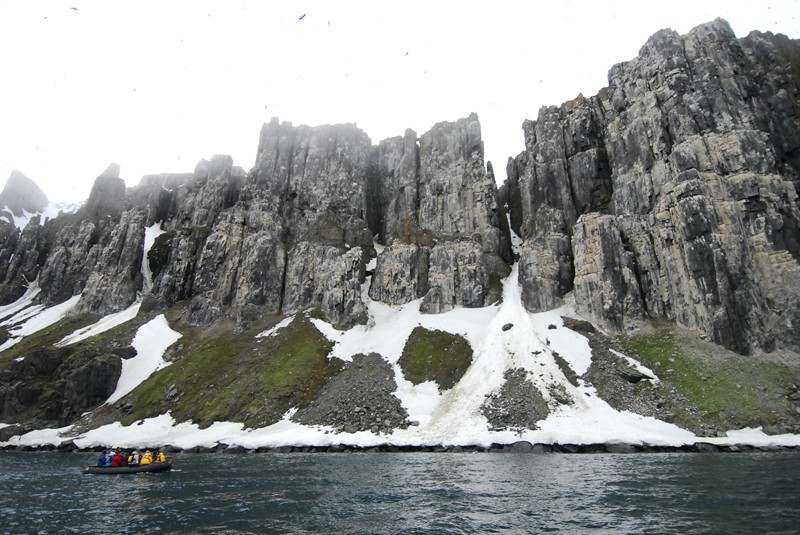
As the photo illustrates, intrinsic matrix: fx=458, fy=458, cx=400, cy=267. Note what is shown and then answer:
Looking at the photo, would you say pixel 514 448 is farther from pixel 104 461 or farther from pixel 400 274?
pixel 400 274

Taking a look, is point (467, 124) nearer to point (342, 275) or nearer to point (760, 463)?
point (342, 275)

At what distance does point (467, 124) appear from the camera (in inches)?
5305

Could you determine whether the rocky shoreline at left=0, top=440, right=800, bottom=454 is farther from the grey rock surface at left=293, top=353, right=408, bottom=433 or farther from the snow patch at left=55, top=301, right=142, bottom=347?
the snow patch at left=55, top=301, right=142, bottom=347

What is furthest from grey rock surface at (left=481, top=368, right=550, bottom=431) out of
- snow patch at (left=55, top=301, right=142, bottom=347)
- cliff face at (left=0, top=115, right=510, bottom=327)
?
snow patch at (left=55, top=301, right=142, bottom=347)

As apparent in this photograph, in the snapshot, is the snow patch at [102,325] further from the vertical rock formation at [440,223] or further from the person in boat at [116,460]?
the person in boat at [116,460]

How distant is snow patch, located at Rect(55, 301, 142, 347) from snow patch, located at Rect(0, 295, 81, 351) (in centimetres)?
1629

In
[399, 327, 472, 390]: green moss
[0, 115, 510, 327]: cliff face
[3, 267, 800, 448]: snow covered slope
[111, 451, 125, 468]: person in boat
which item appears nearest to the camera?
[111, 451, 125, 468]: person in boat

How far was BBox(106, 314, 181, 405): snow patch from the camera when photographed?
9262 cm

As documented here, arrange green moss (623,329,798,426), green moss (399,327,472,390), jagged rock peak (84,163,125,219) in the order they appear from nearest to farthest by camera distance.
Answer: green moss (623,329,798,426), green moss (399,327,472,390), jagged rock peak (84,163,125,219)

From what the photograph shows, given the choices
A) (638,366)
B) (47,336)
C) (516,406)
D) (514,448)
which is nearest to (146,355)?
(47,336)

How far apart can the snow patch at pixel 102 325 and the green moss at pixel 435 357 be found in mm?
78372

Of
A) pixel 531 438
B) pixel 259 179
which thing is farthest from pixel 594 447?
pixel 259 179

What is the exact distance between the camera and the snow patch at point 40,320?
119856 mm

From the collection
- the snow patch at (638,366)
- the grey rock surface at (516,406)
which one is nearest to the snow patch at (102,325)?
the grey rock surface at (516,406)
